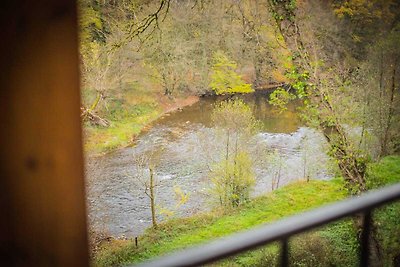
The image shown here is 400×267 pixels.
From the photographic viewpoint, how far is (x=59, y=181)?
87cm

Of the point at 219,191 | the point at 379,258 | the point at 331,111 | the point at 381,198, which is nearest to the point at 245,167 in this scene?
the point at 219,191

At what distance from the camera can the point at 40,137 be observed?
84 cm

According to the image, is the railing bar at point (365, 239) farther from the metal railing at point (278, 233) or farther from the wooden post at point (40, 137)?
the wooden post at point (40, 137)

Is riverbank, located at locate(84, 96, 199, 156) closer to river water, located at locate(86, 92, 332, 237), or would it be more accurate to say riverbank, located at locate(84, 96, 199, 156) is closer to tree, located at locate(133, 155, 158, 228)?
river water, located at locate(86, 92, 332, 237)

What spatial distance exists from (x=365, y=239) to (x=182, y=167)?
47.9ft

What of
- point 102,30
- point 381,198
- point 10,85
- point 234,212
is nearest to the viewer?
point 10,85

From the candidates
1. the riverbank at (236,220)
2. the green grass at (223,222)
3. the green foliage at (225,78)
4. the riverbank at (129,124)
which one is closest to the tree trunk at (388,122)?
the riverbank at (236,220)

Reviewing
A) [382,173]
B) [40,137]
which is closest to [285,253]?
[40,137]

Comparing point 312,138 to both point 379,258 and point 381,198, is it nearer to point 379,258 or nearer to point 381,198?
point 379,258

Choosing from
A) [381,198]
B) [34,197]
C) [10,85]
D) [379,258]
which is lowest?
[379,258]

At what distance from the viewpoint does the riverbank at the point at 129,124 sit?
17.6m

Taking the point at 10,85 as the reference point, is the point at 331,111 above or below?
below

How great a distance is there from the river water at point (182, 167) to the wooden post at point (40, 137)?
1121cm

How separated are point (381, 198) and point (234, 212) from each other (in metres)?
12.7
